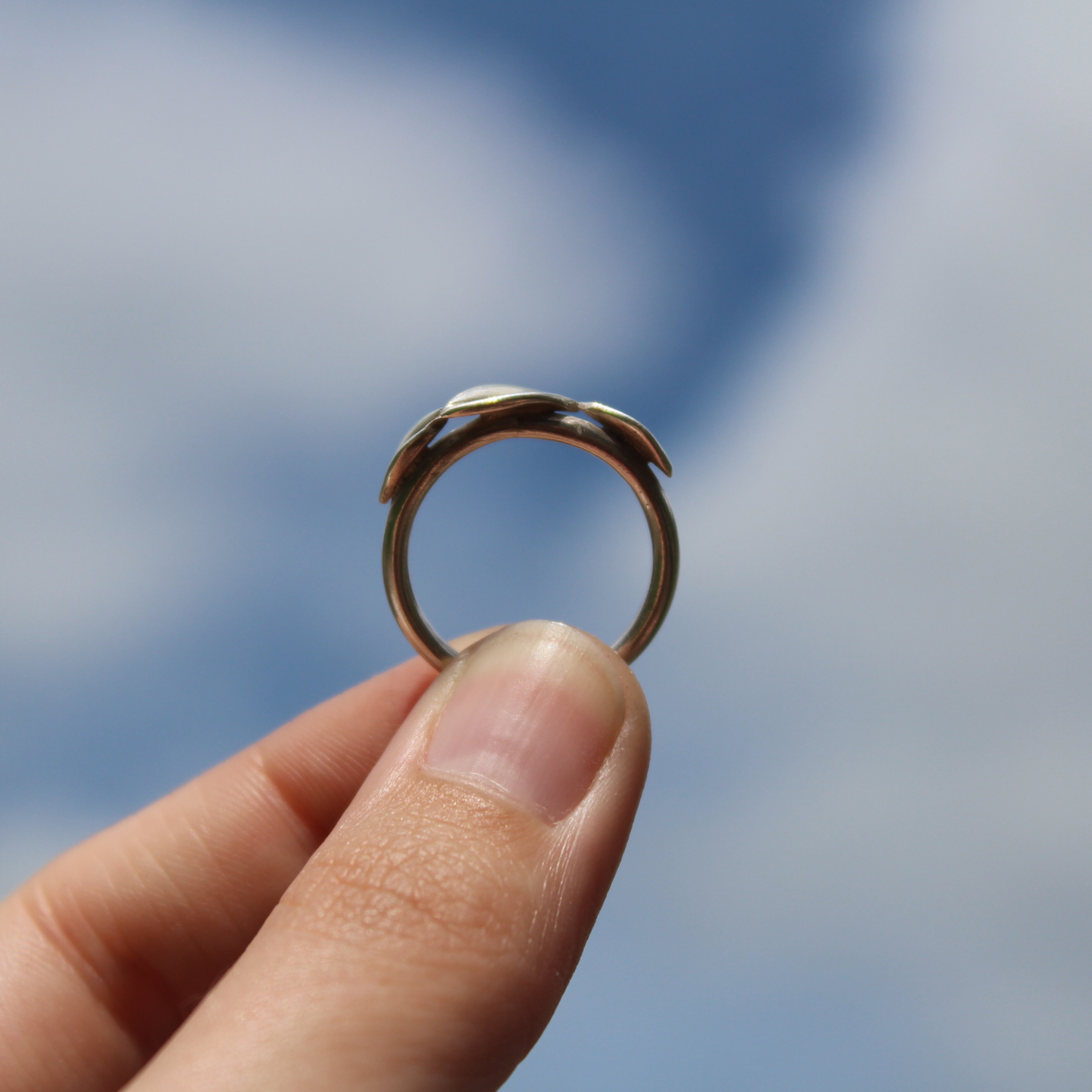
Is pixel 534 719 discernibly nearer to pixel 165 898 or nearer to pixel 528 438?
pixel 528 438

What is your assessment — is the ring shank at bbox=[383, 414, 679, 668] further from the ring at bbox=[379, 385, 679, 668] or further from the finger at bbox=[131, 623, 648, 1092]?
the finger at bbox=[131, 623, 648, 1092]

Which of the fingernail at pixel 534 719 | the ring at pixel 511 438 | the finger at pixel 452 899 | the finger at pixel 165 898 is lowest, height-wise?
the finger at pixel 165 898

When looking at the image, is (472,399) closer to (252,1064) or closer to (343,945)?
(343,945)

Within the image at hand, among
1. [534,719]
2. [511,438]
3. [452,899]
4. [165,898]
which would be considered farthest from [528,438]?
[165,898]

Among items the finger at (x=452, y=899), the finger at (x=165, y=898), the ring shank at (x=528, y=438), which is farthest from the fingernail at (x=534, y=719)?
the finger at (x=165, y=898)

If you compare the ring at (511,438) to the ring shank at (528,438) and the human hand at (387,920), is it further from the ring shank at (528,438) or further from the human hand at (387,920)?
the human hand at (387,920)

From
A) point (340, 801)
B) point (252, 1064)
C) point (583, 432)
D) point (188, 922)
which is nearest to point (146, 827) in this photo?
point (188, 922)


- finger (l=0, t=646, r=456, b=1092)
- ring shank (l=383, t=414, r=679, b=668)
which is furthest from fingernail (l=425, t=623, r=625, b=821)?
finger (l=0, t=646, r=456, b=1092)
